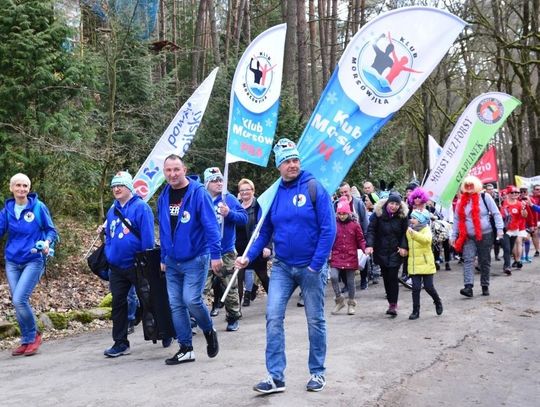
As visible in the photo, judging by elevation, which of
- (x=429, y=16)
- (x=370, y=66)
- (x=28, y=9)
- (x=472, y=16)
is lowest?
(x=370, y=66)

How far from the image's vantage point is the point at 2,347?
8.51 metres

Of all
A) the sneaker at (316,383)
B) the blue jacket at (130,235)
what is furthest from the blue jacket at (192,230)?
the sneaker at (316,383)

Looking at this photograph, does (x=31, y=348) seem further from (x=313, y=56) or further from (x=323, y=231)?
(x=313, y=56)

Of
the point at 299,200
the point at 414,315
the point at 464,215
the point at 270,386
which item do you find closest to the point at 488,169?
the point at 464,215

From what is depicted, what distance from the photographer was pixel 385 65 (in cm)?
699

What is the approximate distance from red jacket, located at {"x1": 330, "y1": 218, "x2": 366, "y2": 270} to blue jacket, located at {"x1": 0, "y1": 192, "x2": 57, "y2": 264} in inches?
171

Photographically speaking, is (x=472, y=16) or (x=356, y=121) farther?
(x=472, y=16)

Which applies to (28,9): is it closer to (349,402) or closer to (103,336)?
(103,336)

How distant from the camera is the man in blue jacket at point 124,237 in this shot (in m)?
7.27

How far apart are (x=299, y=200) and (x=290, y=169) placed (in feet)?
0.95

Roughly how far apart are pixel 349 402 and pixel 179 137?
5.82m

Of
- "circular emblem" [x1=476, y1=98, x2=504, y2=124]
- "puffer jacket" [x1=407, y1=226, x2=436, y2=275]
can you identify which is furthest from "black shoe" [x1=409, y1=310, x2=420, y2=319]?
"circular emblem" [x1=476, y1=98, x2=504, y2=124]

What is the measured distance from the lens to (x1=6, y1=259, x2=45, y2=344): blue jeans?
301 inches

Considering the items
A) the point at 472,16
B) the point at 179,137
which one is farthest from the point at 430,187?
the point at 472,16
